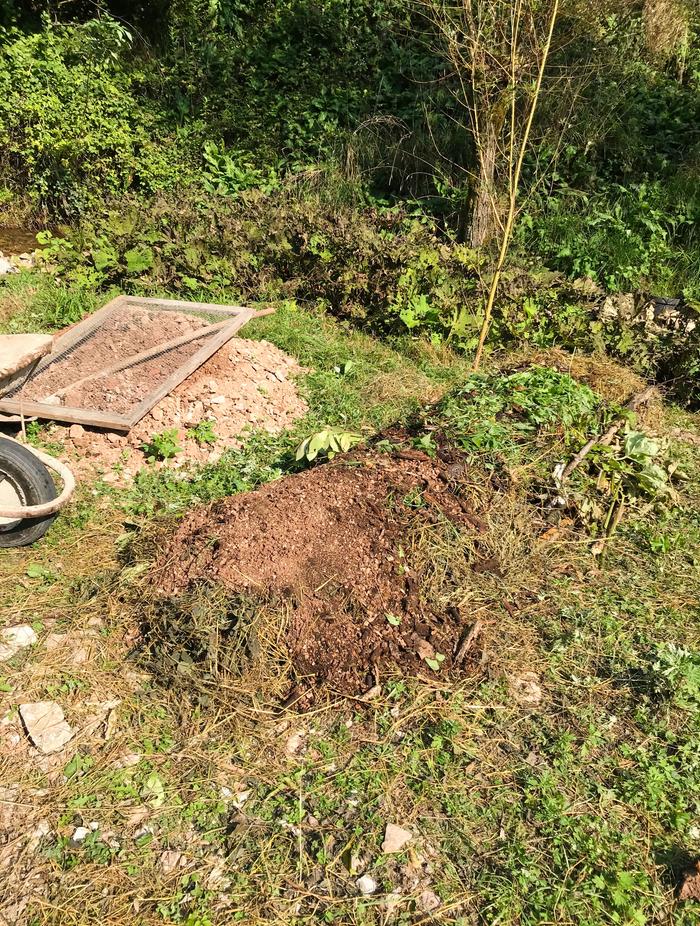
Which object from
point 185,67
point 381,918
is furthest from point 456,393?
point 185,67

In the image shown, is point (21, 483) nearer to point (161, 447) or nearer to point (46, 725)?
point (161, 447)

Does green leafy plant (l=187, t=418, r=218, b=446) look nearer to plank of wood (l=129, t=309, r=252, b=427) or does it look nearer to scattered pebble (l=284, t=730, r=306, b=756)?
plank of wood (l=129, t=309, r=252, b=427)

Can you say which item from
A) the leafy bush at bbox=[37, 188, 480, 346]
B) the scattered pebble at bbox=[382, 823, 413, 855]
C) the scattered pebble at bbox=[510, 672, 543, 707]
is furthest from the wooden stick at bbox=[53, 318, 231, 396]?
the scattered pebble at bbox=[382, 823, 413, 855]

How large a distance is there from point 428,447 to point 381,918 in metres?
2.62

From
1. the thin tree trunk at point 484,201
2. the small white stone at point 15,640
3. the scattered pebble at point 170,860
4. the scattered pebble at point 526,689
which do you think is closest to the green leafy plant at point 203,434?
the small white stone at point 15,640

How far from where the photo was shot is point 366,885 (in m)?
2.71

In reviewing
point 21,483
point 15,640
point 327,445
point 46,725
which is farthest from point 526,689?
point 21,483

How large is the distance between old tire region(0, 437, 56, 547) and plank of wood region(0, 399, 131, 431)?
1055mm

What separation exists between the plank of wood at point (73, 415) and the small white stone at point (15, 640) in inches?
68.2

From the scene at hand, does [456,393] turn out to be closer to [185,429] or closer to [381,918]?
[185,429]

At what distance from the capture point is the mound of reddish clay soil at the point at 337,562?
3.59 m

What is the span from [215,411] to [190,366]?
0.39m

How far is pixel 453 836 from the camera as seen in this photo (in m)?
2.87

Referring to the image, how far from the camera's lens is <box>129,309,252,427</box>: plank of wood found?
17.2 feet
